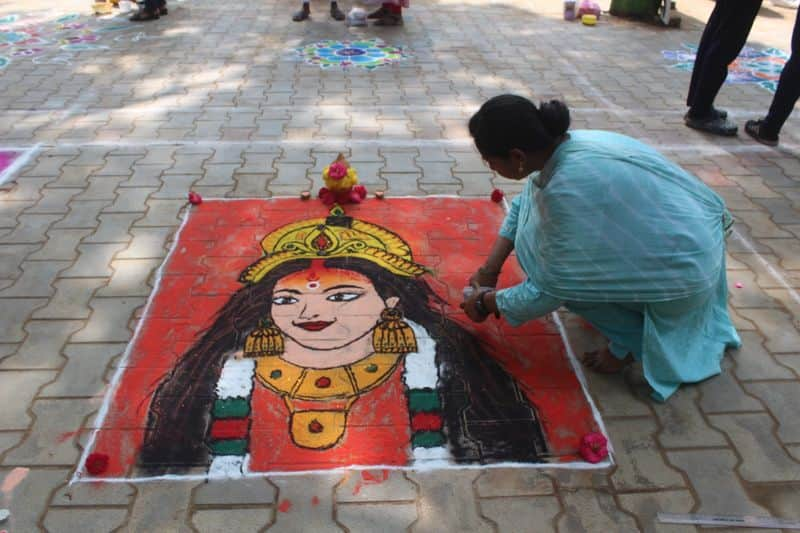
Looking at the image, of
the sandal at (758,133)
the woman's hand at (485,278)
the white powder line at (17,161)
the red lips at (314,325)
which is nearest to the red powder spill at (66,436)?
the red lips at (314,325)

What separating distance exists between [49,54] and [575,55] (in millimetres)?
5408

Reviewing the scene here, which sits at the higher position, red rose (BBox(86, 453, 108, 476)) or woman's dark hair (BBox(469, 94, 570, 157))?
woman's dark hair (BBox(469, 94, 570, 157))

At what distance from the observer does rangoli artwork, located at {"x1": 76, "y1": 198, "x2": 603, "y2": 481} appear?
83.1 inches

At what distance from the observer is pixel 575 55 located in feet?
21.6

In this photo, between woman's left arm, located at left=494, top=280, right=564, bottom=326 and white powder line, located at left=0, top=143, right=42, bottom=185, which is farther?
white powder line, located at left=0, top=143, right=42, bottom=185

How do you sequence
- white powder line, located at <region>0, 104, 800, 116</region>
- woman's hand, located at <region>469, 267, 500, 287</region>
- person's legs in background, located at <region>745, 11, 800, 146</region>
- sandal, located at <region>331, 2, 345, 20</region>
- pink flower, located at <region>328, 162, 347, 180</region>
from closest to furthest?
woman's hand, located at <region>469, 267, 500, 287</region>
pink flower, located at <region>328, 162, 347, 180</region>
person's legs in background, located at <region>745, 11, 800, 146</region>
white powder line, located at <region>0, 104, 800, 116</region>
sandal, located at <region>331, 2, 345, 20</region>

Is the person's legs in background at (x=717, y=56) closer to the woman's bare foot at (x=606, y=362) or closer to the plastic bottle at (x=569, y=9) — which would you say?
the woman's bare foot at (x=606, y=362)

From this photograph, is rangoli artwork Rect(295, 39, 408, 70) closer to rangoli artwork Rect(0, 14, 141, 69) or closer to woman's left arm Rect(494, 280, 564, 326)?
rangoli artwork Rect(0, 14, 141, 69)

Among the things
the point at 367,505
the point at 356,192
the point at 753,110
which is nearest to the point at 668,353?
the point at 367,505

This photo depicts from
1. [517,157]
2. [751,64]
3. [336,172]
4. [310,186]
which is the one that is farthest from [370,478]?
[751,64]

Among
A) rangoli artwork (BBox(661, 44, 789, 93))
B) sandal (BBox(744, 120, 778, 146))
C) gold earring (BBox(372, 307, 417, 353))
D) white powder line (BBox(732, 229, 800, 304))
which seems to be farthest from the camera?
rangoli artwork (BBox(661, 44, 789, 93))

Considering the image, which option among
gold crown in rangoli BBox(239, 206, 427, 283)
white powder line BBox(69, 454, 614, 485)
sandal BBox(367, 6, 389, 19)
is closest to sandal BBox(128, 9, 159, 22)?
sandal BBox(367, 6, 389, 19)

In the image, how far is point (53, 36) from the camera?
22.8ft

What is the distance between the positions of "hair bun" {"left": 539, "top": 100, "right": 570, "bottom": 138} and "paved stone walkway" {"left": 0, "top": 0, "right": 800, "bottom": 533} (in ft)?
3.34
